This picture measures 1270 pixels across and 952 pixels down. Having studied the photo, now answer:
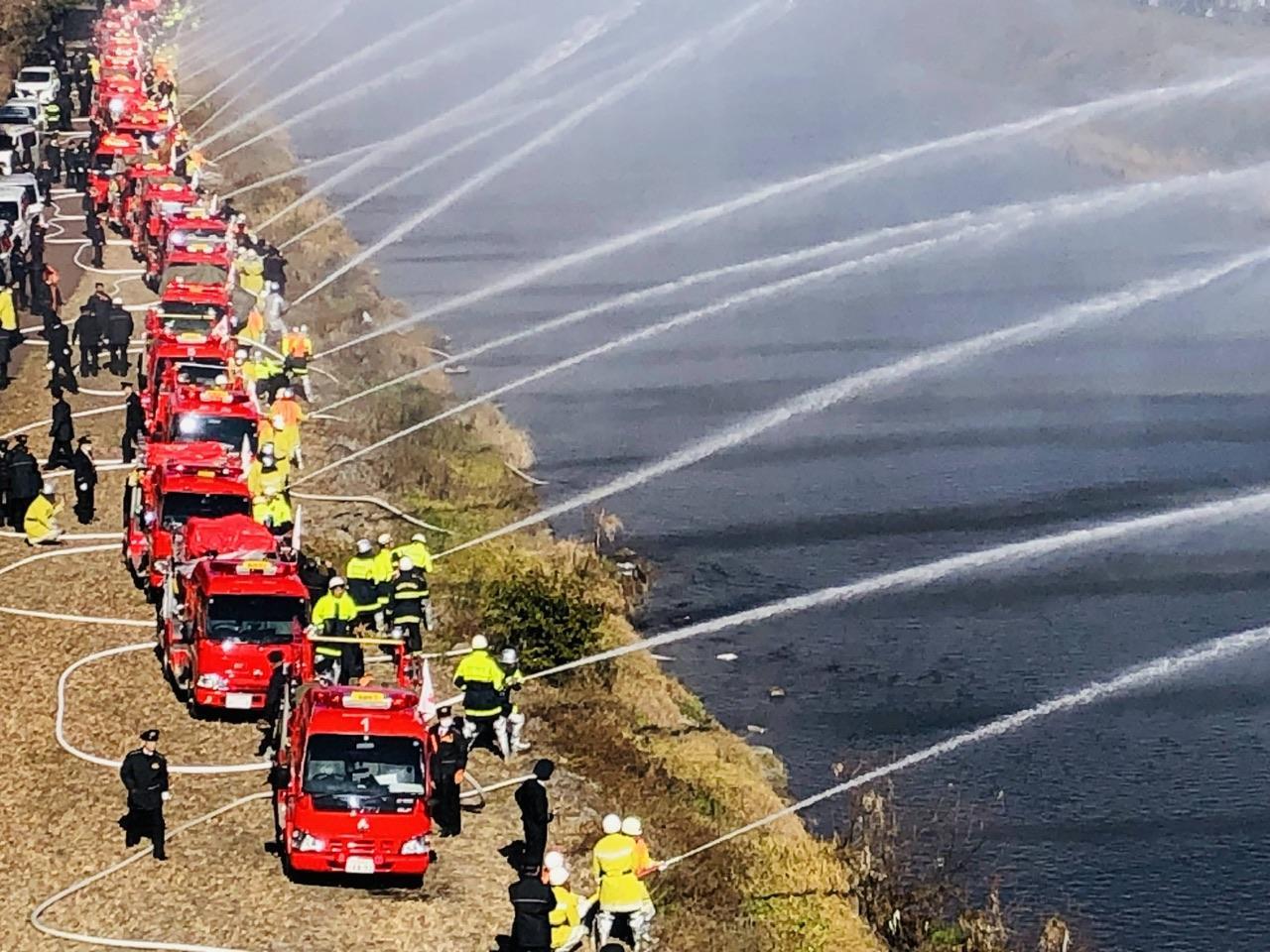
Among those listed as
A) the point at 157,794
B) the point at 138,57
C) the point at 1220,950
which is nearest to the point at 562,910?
the point at 157,794

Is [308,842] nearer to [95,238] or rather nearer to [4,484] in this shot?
[4,484]

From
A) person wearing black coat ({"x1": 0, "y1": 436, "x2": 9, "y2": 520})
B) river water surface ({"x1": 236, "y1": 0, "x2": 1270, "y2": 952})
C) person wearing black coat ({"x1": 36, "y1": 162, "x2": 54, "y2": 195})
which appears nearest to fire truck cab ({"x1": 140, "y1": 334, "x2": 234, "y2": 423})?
person wearing black coat ({"x1": 0, "y1": 436, "x2": 9, "y2": 520})

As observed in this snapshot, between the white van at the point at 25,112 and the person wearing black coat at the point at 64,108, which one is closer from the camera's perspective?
the white van at the point at 25,112

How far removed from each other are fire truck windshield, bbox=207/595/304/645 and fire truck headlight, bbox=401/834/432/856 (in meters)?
5.12

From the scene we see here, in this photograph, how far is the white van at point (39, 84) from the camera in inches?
2899

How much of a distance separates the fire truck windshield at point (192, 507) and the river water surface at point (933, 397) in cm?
914

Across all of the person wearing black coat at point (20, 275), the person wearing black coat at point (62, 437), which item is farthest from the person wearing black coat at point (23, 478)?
the person wearing black coat at point (20, 275)

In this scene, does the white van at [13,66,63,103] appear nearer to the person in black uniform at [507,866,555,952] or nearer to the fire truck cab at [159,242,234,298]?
the fire truck cab at [159,242,234,298]

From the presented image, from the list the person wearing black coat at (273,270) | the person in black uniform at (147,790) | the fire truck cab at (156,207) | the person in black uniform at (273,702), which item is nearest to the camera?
the person in black uniform at (147,790)

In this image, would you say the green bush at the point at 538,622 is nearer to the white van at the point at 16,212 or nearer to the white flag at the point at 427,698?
the white flag at the point at 427,698

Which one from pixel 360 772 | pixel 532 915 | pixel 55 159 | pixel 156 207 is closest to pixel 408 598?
pixel 360 772

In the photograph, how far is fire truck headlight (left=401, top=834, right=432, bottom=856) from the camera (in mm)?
23344

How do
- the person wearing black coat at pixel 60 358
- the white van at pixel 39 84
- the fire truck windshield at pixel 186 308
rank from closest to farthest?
1. the person wearing black coat at pixel 60 358
2. the fire truck windshield at pixel 186 308
3. the white van at pixel 39 84

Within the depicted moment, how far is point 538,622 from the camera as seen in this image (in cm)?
3347
